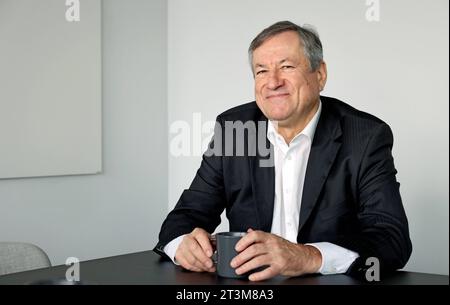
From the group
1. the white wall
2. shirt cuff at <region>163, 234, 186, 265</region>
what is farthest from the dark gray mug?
the white wall

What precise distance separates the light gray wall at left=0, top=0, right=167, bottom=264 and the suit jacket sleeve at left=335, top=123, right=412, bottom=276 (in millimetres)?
1928

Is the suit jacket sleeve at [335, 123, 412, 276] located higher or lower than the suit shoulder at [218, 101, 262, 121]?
lower

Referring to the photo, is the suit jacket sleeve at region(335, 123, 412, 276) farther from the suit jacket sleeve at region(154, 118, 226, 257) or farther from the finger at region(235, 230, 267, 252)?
the suit jacket sleeve at region(154, 118, 226, 257)

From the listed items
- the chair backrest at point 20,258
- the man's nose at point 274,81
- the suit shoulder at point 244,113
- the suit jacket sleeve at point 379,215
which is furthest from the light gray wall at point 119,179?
the suit jacket sleeve at point 379,215

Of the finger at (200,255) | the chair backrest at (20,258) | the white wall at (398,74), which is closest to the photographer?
the finger at (200,255)

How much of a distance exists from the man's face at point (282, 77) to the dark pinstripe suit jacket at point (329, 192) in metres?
0.11

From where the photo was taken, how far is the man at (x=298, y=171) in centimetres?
155

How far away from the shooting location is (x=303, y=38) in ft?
5.65

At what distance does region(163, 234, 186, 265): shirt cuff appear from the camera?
1396mm

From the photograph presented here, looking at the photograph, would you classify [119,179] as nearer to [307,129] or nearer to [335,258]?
[307,129]

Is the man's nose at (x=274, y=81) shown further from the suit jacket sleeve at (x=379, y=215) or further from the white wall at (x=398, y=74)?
the white wall at (x=398, y=74)

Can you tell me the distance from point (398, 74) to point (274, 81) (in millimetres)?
1187

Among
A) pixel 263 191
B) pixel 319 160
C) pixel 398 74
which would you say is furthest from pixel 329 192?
pixel 398 74
